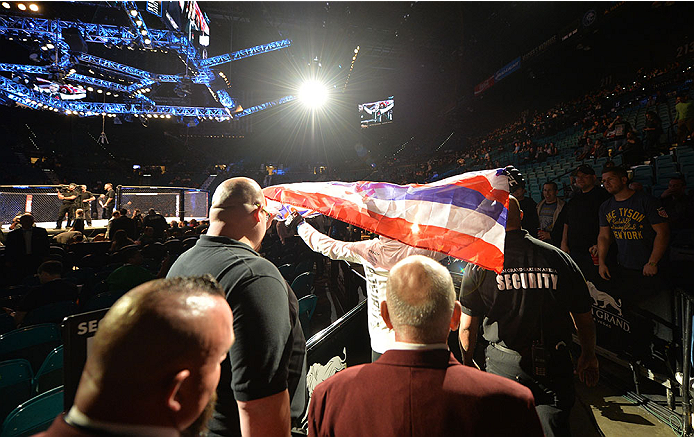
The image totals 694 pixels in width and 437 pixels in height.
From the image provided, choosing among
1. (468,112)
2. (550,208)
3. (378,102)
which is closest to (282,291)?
(550,208)

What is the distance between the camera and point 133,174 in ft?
87.6

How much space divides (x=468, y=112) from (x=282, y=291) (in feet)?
111

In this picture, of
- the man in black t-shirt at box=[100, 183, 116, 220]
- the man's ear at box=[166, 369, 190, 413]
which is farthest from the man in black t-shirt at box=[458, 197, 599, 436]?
the man in black t-shirt at box=[100, 183, 116, 220]

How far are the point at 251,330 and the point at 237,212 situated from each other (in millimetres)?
738

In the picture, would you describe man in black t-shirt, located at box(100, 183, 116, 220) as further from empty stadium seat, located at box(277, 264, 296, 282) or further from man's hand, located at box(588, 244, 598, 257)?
man's hand, located at box(588, 244, 598, 257)

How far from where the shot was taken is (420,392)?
1.02 meters

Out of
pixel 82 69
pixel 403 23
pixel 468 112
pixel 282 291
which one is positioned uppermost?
pixel 403 23

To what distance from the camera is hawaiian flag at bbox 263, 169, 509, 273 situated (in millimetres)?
2275

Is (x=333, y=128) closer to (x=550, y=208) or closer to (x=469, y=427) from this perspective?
(x=550, y=208)

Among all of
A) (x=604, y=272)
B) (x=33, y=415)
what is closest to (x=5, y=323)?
(x=33, y=415)

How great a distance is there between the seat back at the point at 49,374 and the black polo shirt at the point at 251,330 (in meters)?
2.42

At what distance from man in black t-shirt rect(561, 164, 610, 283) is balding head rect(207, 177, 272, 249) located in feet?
16.9

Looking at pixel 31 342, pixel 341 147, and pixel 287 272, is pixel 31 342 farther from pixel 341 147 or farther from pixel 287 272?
pixel 341 147

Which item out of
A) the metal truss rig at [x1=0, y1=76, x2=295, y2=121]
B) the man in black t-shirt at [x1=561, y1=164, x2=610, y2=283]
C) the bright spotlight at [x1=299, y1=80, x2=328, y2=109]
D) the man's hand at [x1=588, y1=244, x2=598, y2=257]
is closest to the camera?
the man's hand at [x1=588, y1=244, x2=598, y2=257]
